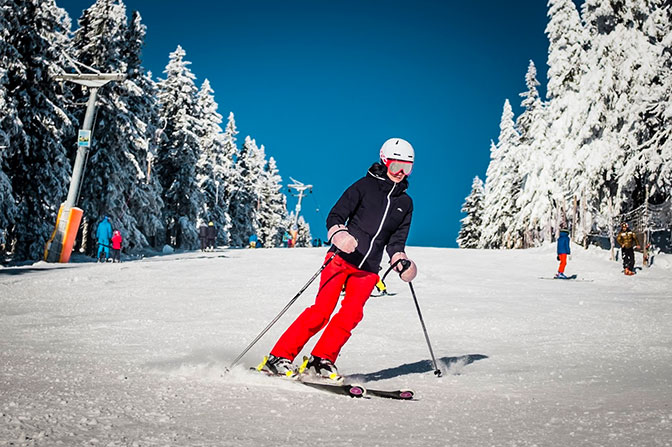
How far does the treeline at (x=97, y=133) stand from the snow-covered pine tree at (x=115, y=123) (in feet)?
0.18

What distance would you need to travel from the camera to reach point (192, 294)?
39.7ft

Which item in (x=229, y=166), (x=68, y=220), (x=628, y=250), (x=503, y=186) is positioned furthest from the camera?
(x=229, y=166)

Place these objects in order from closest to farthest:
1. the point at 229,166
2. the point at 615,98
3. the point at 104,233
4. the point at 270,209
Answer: the point at 104,233, the point at 615,98, the point at 229,166, the point at 270,209

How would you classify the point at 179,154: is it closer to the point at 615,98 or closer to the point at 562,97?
the point at 562,97

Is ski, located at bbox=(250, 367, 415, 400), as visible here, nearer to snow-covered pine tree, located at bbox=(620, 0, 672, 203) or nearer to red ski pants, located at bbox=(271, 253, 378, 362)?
red ski pants, located at bbox=(271, 253, 378, 362)

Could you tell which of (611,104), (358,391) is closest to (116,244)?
(358,391)

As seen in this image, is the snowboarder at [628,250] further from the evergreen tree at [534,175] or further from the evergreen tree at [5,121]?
the evergreen tree at [5,121]

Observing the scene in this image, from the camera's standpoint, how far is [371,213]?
16.0 ft

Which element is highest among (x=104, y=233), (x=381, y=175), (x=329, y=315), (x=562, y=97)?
(x=562, y=97)

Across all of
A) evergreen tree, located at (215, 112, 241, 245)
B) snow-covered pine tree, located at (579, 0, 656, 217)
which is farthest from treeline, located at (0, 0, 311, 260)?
snow-covered pine tree, located at (579, 0, 656, 217)

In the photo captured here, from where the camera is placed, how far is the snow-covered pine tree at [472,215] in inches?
2830

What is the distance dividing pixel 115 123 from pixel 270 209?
49.0 metres

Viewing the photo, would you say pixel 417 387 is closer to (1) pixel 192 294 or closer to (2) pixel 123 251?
(1) pixel 192 294

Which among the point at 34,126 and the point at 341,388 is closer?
the point at 341,388
